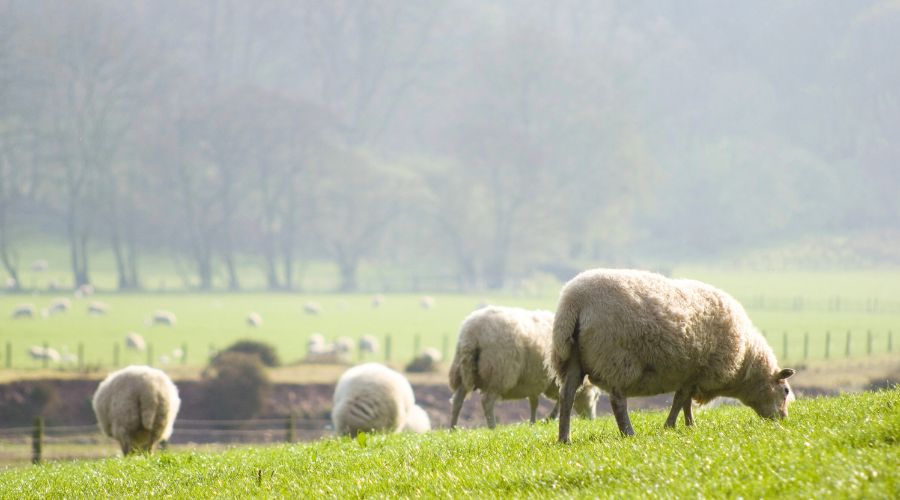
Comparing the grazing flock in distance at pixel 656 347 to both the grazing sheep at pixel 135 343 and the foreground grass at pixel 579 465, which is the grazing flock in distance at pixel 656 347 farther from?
the grazing sheep at pixel 135 343

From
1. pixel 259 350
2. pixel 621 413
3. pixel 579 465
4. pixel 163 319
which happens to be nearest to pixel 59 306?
pixel 163 319

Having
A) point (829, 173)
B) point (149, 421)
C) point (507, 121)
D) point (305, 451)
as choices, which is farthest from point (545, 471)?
point (829, 173)

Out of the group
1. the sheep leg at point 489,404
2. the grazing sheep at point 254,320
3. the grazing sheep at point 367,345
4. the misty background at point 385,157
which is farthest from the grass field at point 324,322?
the sheep leg at point 489,404

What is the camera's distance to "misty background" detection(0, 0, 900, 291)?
315ft

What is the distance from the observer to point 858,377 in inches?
1673

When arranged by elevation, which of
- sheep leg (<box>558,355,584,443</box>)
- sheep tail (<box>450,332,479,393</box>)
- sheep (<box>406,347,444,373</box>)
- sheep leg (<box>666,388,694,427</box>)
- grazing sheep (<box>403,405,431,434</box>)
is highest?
sheep leg (<box>558,355,584,443</box>)

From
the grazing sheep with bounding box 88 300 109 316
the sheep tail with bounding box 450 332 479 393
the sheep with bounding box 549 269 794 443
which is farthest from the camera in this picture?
the grazing sheep with bounding box 88 300 109 316

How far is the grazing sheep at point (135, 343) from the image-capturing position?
55906 millimetres

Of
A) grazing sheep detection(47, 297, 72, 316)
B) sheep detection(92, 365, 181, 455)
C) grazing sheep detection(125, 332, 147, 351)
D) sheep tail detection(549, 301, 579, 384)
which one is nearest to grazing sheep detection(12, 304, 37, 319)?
grazing sheep detection(47, 297, 72, 316)

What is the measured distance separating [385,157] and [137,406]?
10637 centimetres

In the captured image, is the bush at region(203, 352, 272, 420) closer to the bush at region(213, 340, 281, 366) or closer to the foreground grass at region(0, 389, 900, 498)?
the bush at region(213, 340, 281, 366)

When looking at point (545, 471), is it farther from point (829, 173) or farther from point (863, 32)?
point (863, 32)

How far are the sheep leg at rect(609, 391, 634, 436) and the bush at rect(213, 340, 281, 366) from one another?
36448 millimetres

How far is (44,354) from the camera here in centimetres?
5078
